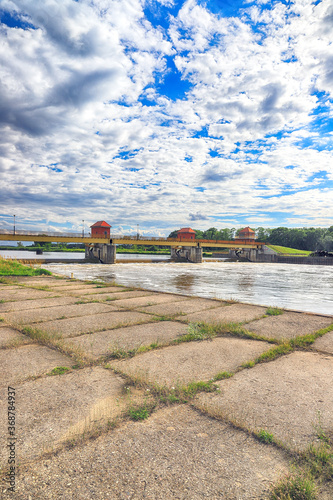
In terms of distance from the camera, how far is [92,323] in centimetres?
848

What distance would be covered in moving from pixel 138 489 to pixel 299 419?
86.0 inches

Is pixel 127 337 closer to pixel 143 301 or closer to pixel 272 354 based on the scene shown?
pixel 272 354

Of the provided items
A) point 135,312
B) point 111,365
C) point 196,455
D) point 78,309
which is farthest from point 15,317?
point 196,455

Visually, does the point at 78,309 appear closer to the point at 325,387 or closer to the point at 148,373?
the point at 148,373

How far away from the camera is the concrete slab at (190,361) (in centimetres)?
478

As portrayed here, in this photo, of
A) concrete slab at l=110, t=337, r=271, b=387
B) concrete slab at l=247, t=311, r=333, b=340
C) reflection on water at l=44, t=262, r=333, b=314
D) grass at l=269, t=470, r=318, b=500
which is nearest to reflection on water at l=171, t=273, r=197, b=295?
reflection on water at l=44, t=262, r=333, b=314

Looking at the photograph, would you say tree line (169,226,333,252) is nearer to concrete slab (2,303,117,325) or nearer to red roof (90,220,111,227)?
→ red roof (90,220,111,227)

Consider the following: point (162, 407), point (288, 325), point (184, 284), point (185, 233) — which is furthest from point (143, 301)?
point (185, 233)

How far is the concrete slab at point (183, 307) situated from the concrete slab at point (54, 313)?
1617 millimetres

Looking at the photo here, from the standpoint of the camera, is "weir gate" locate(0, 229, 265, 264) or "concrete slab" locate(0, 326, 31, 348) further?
"weir gate" locate(0, 229, 265, 264)

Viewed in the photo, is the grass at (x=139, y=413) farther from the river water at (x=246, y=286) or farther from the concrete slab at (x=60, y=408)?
the river water at (x=246, y=286)

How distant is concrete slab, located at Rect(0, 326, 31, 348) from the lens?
632cm

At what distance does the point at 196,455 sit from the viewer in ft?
9.32

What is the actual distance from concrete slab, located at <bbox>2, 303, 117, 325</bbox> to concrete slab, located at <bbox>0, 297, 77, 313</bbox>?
0.61m
